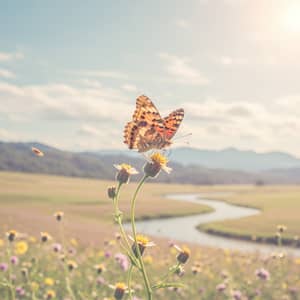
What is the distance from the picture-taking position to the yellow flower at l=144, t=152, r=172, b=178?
91.0 inches

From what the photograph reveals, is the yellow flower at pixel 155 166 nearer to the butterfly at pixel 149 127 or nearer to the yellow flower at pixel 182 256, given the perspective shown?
the butterfly at pixel 149 127

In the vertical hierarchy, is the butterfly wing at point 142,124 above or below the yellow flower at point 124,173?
above

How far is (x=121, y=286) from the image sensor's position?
8.11ft

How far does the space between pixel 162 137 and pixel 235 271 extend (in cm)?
729

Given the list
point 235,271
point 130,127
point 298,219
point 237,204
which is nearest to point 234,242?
point 298,219

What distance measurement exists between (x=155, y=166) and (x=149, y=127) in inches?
25.5

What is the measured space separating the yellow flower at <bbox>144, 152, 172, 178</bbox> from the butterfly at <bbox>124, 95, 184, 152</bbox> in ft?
0.73

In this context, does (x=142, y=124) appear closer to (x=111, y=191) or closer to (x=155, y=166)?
(x=155, y=166)

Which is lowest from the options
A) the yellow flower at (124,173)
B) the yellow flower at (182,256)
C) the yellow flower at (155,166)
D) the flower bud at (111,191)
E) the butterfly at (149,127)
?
the yellow flower at (182,256)

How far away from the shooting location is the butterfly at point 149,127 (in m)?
2.87

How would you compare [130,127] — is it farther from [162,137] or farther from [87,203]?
[87,203]

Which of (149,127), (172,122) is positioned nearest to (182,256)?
(149,127)

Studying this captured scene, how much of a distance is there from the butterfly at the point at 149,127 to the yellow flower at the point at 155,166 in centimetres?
22

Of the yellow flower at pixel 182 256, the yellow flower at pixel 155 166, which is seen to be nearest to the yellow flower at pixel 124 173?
the yellow flower at pixel 155 166
